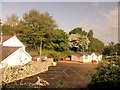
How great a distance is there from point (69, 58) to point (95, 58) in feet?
8.34

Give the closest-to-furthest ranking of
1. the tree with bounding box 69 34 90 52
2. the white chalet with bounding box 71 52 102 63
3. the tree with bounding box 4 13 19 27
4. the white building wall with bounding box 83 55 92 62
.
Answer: the white chalet with bounding box 71 52 102 63
the white building wall with bounding box 83 55 92 62
the tree with bounding box 69 34 90 52
the tree with bounding box 4 13 19 27

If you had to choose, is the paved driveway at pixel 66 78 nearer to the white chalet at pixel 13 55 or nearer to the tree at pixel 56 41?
the white chalet at pixel 13 55

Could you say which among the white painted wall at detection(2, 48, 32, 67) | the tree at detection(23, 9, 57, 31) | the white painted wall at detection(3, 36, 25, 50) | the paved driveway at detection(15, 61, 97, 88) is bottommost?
the paved driveway at detection(15, 61, 97, 88)

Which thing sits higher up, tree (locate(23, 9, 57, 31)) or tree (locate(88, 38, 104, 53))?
tree (locate(23, 9, 57, 31))

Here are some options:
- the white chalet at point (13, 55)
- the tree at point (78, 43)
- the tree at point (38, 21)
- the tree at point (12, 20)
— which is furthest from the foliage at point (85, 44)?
the white chalet at point (13, 55)

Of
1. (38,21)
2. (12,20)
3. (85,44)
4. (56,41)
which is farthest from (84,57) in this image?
(12,20)

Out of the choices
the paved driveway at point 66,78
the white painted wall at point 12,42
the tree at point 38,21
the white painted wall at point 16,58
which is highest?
the tree at point 38,21

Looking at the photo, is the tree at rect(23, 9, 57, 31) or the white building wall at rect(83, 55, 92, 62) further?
the white building wall at rect(83, 55, 92, 62)

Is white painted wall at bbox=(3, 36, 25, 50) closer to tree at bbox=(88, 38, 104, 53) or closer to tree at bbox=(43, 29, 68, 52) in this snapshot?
tree at bbox=(43, 29, 68, 52)

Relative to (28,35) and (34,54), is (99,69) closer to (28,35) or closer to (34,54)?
(34,54)

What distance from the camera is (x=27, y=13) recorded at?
Result: 69.1 feet

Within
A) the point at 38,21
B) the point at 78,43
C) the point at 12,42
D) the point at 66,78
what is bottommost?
the point at 66,78

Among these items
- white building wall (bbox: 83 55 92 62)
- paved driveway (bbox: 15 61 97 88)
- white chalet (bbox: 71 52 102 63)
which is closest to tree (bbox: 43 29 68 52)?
white chalet (bbox: 71 52 102 63)

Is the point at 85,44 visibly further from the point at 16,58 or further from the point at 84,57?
the point at 16,58
